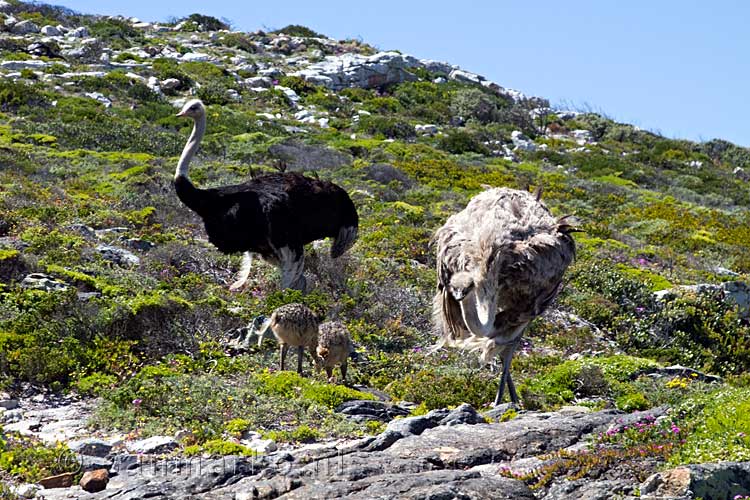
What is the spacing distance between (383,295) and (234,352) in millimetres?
2480

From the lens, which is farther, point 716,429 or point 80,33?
point 80,33

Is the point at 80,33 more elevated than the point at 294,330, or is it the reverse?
the point at 80,33

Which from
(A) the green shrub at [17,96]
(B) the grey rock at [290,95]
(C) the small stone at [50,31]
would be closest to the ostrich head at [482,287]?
(A) the green shrub at [17,96]

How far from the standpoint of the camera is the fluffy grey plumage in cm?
852

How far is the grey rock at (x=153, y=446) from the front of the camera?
Result: 6125mm

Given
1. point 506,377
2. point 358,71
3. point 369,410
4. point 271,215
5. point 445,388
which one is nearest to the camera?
point 369,410

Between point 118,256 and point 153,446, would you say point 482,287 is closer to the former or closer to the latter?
point 153,446

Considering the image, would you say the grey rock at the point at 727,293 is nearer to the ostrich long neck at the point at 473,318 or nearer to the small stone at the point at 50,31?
the ostrich long neck at the point at 473,318

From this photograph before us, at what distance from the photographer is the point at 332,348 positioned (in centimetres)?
842

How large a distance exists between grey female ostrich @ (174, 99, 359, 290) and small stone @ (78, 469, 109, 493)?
5123mm

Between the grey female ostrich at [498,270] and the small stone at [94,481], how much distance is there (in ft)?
8.71

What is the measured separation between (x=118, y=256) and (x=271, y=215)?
6.66ft

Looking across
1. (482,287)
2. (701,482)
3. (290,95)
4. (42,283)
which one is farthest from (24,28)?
(701,482)

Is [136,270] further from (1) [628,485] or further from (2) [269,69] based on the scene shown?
(2) [269,69]
